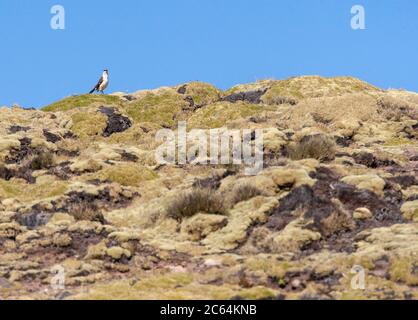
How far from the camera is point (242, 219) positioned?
878 inches

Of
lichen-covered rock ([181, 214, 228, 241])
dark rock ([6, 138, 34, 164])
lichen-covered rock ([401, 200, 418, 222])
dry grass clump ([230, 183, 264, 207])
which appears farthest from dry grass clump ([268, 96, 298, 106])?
lichen-covered rock ([181, 214, 228, 241])

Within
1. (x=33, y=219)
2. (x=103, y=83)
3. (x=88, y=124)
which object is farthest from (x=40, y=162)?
(x=103, y=83)

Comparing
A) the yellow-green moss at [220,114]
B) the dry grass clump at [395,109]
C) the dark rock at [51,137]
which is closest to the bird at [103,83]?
the yellow-green moss at [220,114]

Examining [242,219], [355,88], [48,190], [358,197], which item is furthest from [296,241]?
[355,88]

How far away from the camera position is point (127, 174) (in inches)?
1133

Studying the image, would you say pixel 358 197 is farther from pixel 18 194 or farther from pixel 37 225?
pixel 18 194

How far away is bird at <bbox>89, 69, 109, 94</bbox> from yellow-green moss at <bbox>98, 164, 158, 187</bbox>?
21.2m

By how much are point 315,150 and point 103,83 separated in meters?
25.0

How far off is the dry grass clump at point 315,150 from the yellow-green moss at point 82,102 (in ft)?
65.0

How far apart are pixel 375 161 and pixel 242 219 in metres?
9.40

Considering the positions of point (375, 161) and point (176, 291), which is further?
point (375, 161)

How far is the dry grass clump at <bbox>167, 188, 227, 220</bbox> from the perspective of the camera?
23047mm

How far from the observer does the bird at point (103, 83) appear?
4953 centimetres

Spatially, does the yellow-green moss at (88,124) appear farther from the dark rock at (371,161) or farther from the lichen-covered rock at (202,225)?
the lichen-covered rock at (202,225)
